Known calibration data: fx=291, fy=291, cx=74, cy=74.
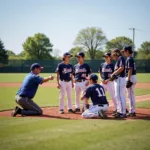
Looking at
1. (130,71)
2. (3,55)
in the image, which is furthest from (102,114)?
(3,55)

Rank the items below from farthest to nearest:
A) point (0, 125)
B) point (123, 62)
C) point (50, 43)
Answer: point (50, 43), point (123, 62), point (0, 125)

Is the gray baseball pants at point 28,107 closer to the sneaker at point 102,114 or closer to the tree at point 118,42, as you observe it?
the sneaker at point 102,114

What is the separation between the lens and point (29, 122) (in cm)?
698

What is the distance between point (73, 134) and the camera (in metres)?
5.56

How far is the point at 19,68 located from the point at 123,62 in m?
43.1

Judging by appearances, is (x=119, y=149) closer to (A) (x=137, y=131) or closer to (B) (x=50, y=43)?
(A) (x=137, y=131)

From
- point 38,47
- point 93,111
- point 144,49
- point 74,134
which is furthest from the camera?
point 144,49

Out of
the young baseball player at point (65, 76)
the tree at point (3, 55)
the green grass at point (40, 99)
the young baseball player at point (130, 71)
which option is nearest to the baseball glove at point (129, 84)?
the young baseball player at point (130, 71)

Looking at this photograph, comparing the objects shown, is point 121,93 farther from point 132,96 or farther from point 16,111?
point 16,111

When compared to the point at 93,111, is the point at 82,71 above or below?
above

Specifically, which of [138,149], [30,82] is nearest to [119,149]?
[138,149]

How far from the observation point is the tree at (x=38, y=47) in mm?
72750

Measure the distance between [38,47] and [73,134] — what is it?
70.6 metres

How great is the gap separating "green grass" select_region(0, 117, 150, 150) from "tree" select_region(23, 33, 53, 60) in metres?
65.7
